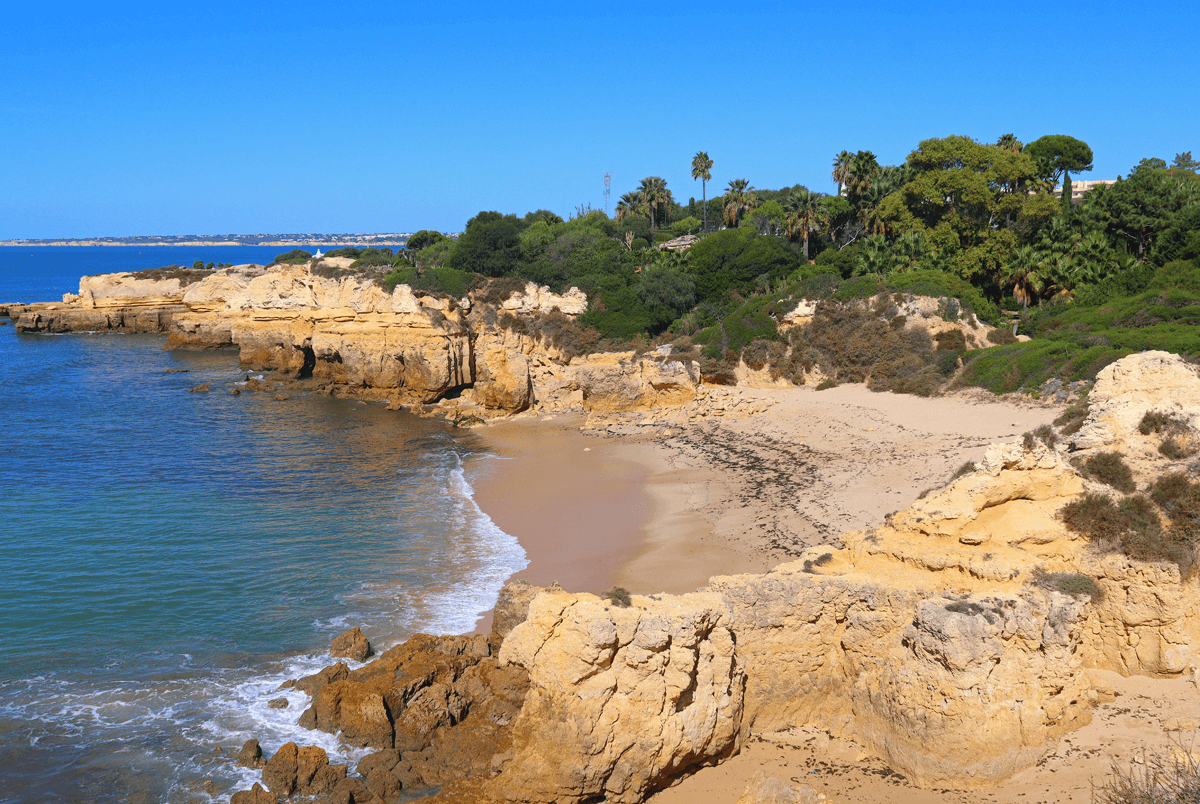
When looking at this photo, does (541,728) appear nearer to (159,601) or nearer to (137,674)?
(137,674)

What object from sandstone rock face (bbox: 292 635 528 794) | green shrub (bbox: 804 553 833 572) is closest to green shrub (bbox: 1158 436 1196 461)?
green shrub (bbox: 804 553 833 572)

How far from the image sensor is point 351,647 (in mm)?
13008

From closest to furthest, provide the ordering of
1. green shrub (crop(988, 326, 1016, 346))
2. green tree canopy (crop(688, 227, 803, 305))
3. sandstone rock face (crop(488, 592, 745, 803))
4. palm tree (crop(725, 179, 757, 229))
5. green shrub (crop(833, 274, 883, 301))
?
sandstone rock face (crop(488, 592, 745, 803)) < green shrub (crop(988, 326, 1016, 346)) < green shrub (crop(833, 274, 883, 301)) < green tree canopy (crop(688, 227, 803, 305)) < palm tree (crop(725, 179, 757, 229))

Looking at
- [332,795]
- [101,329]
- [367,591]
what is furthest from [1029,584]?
[101,329]

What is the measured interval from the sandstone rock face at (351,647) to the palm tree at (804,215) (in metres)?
37.0

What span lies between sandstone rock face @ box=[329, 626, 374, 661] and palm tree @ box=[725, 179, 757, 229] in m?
47.3

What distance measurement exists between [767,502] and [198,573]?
1376 centimetres

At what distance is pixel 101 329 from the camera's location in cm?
6256

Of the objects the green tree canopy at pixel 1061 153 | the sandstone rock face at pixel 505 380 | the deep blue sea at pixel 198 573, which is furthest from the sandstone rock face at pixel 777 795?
the green tree canopy at pixel 1061 153

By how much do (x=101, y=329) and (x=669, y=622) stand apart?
68388 mm

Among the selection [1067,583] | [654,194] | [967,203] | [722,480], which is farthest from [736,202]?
[1067,583]

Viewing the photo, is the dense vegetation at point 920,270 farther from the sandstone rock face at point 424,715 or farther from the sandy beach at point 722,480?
the sandstone rock face at point 424,715

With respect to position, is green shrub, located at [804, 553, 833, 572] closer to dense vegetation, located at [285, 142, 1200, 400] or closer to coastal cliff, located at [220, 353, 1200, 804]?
coastal cliff, located at [220, 353, 1200, 804]

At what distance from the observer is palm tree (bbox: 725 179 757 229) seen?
180 ft
